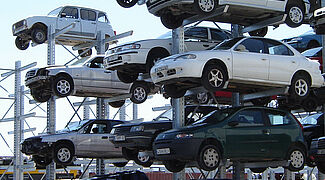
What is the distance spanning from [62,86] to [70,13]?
5419mm

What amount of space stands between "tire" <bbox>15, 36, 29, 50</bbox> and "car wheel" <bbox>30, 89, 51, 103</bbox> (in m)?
3.91

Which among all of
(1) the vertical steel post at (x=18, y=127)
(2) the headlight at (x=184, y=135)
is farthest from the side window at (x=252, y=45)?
(1) the vertical steel post at (x=18, y=127)

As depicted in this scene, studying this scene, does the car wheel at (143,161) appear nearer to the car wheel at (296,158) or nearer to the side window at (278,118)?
the side window at (278,118)

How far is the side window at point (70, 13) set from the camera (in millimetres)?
22922

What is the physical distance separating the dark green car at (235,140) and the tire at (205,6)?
6.90ft

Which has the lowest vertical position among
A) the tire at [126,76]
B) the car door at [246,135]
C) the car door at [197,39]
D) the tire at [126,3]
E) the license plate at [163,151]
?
the license plate at [163,151]

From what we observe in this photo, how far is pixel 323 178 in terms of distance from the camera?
1761 centimetres

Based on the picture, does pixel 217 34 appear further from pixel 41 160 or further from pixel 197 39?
pixel 41 160

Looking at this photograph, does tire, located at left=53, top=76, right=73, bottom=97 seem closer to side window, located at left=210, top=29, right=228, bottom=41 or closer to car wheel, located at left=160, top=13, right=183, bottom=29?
side window, located at left=210, top=29, right=228, bottom=41

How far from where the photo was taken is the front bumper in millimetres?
12711

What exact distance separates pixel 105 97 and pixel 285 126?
25.5 feet

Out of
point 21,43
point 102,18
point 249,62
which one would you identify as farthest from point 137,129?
point 21,43

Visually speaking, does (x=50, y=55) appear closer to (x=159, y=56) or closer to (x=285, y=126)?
(x=159, y=56)

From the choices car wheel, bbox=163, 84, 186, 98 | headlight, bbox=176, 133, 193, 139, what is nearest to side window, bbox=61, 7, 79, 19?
car wheel, bbox=163, 84, 186, 98
